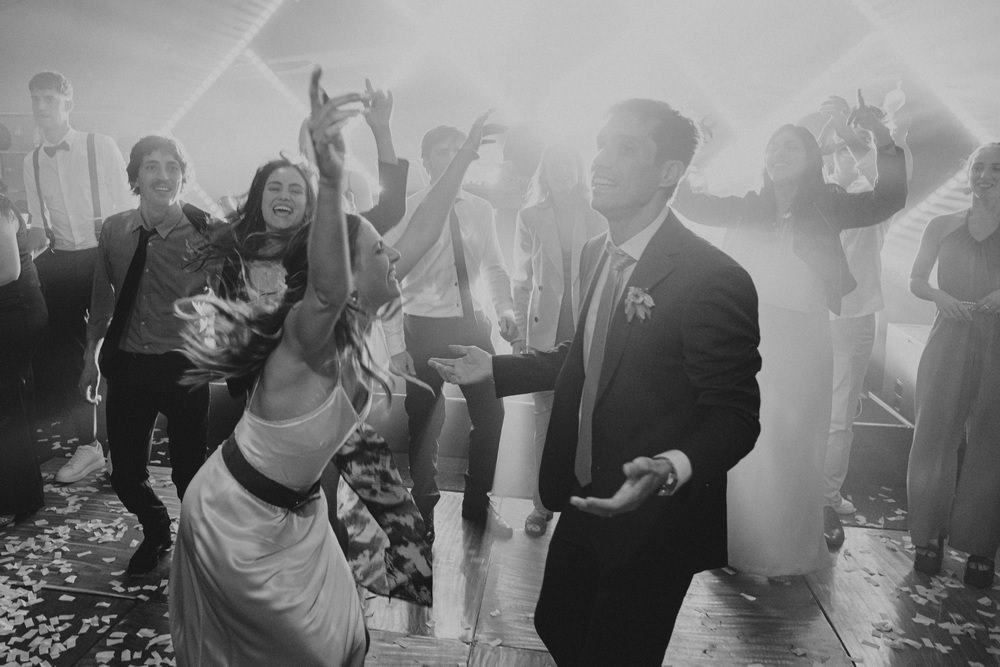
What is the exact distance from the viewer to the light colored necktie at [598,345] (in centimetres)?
162

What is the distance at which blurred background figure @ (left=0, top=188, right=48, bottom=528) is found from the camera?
10.2 feet

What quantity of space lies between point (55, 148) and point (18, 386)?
1491 mm

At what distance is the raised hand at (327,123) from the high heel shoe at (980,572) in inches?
124

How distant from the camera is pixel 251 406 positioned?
1.50 m

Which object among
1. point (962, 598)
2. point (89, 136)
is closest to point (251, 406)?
point (962, 598)

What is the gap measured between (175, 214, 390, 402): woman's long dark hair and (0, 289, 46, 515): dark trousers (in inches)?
84.1

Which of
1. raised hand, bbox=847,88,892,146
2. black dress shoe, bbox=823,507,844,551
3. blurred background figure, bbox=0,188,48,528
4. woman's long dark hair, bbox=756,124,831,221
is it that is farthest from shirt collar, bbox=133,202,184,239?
black dress shoe, bbox=823,507,844,551

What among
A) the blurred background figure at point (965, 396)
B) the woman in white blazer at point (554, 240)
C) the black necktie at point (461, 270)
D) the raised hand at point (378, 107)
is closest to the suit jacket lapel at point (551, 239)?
the woman in white blazer at point (554, 240)

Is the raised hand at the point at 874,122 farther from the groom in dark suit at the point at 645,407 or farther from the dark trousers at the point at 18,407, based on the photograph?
the dark trousers at the point at 18,407

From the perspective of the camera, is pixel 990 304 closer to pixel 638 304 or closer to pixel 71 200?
pixel 638 304

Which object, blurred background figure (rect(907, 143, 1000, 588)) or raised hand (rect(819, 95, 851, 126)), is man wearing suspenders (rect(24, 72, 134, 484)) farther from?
blurred background figure (rect(907, 143, 1000, 588))

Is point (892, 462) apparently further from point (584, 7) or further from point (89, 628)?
point (89, 628)

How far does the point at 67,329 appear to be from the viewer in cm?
418

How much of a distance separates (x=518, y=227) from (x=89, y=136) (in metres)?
2.50
